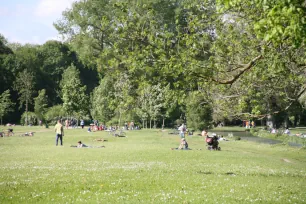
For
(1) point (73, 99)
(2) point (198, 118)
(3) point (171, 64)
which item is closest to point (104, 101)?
(1) point (73, 99)

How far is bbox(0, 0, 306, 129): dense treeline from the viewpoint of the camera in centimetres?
1600

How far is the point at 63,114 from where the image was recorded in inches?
3265

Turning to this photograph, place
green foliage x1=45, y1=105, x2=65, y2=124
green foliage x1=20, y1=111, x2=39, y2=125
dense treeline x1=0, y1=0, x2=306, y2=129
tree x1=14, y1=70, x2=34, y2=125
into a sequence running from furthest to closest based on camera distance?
tree x1=14, y1=70, x2=34, y2=125 < green foliage x1=20, y1=111, x2=39, y2=125 < green foliage x1=45, y1=105, x2=65, y2=124 < dense treeline x1=0, y1=0, x2=306, y2=129

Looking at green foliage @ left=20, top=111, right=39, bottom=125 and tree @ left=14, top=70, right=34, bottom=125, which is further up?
tree @ left=14, top=70, right=34, bottom=125

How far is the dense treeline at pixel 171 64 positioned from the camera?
16000 millimetres

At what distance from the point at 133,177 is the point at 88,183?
2331 mm

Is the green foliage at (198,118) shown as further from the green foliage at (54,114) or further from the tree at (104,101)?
the green foliage at (54,114)

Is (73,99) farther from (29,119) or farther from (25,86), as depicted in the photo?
(25,86)

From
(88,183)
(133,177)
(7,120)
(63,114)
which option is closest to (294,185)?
(133,177)

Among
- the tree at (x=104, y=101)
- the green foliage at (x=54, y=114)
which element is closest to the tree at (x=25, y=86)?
the green foliage at (x=54, y=114)

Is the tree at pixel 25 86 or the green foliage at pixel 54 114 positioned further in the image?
the tree at pixel 25 86

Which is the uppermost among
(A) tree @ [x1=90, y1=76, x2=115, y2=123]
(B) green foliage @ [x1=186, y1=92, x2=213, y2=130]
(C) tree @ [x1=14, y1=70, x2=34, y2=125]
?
(C) tree @ [x1=14, y1=70, x2=34, y2=125]

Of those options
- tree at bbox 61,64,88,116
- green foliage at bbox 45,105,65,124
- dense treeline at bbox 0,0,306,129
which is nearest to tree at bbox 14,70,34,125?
dense treeline at bbox 0,0,306,129

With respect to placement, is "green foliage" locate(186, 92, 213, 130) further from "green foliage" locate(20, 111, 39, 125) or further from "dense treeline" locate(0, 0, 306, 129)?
"green foliage" locate(20, 111, 39, 125)
